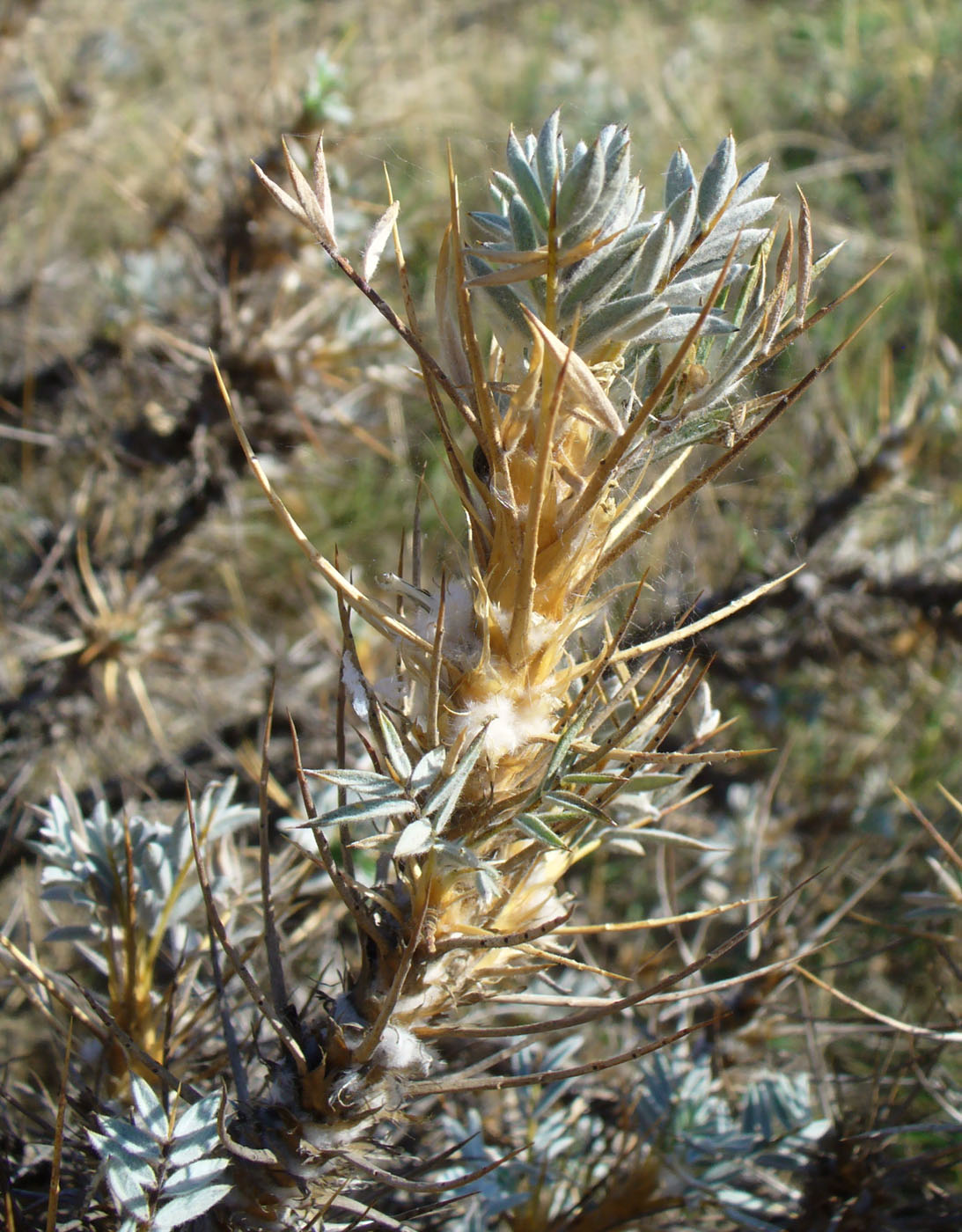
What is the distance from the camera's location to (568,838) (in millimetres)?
641

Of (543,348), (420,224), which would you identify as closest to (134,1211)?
(543,348)

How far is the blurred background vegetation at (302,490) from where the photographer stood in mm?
1532

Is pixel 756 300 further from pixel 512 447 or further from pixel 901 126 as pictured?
pixel 901 126

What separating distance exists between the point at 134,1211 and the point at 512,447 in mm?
532

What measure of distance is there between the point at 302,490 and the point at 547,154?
176 cm

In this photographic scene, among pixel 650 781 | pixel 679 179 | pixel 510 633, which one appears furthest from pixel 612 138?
pixel 650 781

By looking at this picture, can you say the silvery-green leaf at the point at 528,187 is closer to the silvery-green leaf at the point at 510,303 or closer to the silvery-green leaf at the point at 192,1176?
the silvery-green leaf at the point at 510,303

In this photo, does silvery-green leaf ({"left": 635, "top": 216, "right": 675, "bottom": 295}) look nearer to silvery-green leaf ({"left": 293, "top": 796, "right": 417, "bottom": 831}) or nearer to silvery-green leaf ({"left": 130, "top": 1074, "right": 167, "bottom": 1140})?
silvery-green leaf ({"left": 293, "top": 796, "right": 417, "bottom": 831})

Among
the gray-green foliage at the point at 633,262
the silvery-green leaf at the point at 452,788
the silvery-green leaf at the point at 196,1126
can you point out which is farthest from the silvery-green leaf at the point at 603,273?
the silvery-green leaf at the point at 196,1126

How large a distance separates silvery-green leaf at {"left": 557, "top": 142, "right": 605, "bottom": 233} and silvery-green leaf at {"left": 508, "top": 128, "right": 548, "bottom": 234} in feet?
0.09

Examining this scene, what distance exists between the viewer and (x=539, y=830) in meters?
0.55

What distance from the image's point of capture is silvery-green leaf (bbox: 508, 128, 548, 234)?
526 mm

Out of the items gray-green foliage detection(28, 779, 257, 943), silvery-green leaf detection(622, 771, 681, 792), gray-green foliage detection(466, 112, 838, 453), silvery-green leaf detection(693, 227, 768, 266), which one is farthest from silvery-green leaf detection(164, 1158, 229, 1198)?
silvery-green leaf detection(693, 227, 768, 266)

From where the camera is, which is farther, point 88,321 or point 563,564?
point 88,321
